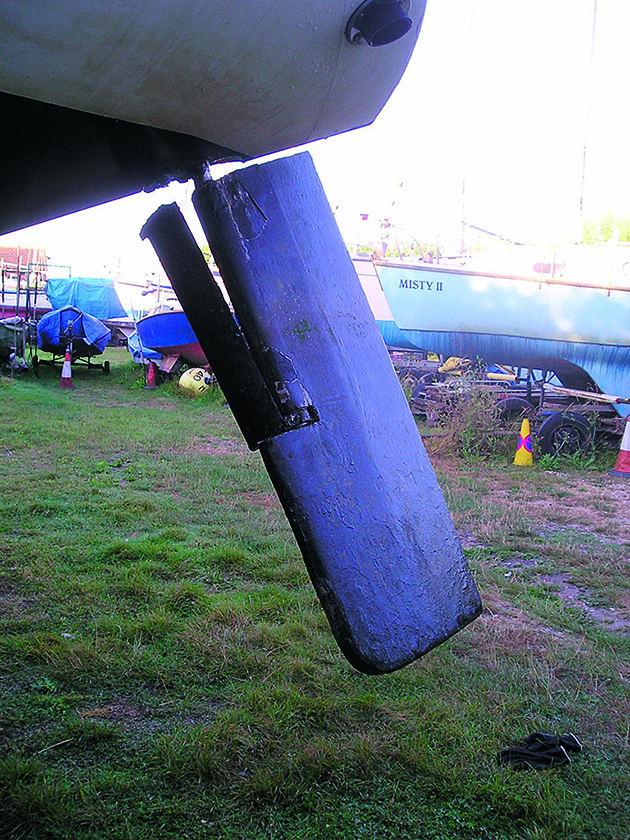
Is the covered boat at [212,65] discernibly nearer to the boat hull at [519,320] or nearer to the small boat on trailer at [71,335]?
the boat hull at [519,320]

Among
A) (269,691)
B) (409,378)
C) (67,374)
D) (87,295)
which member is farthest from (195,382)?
(87,295)

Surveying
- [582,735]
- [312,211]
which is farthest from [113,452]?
[312,211]

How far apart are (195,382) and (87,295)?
1463 cm

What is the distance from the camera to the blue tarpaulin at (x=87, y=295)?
24344 mm

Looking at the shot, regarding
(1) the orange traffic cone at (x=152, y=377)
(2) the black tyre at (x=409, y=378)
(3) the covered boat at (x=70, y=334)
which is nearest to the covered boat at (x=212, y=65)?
(2) the black tyre at (x=409, y=378)

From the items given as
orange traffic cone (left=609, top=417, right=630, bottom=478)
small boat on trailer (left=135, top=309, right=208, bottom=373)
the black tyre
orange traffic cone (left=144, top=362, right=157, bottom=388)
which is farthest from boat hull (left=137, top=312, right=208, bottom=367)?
orange traffic cone (left=609, top=417, right=630, bottom=478)

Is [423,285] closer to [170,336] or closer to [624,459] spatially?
[624,459]

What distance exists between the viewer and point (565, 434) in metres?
7.67

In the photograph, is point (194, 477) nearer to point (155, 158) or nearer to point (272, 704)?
point (272, 704)

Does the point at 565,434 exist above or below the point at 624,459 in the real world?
above

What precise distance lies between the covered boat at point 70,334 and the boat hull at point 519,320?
7.27 m

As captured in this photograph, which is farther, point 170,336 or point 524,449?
point 170,336

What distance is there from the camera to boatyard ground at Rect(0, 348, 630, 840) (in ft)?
6.73

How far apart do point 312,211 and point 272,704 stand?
6.13ft
